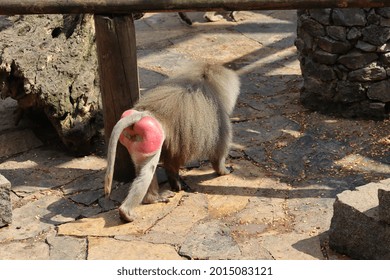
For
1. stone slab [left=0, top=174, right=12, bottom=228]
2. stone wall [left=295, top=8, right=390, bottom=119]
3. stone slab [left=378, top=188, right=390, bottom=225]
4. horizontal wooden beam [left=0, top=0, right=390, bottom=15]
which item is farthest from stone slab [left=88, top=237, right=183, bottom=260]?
stone wall [left=295, top=8, right=390, bottom=119]

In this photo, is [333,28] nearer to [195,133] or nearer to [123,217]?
[195,133]

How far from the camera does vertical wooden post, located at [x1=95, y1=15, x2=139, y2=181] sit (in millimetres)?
5660

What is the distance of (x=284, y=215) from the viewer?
18.2 feet

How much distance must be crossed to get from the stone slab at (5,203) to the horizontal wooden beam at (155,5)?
136cm

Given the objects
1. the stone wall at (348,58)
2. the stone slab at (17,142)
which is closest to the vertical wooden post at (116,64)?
the stone slab at (17,142)

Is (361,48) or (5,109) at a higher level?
(361,48)

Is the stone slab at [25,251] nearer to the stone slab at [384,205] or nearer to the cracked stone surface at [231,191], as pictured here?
the cracked stone surface at [231,191]

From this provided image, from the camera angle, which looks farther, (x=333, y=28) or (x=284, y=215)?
(x=333, y=28)

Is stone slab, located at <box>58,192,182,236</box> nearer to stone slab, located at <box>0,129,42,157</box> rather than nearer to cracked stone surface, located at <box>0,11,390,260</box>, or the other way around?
cracked stone surface, located at <box>0,11,390,260</box>

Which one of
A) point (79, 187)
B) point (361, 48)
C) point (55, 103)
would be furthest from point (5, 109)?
point (361, 48)

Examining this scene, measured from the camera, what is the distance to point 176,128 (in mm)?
5621

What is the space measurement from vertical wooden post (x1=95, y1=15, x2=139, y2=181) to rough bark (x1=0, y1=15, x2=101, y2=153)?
1.92ft

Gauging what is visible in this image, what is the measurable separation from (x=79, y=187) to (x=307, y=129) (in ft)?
7.52

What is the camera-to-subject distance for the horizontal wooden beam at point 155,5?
5.51 meters
